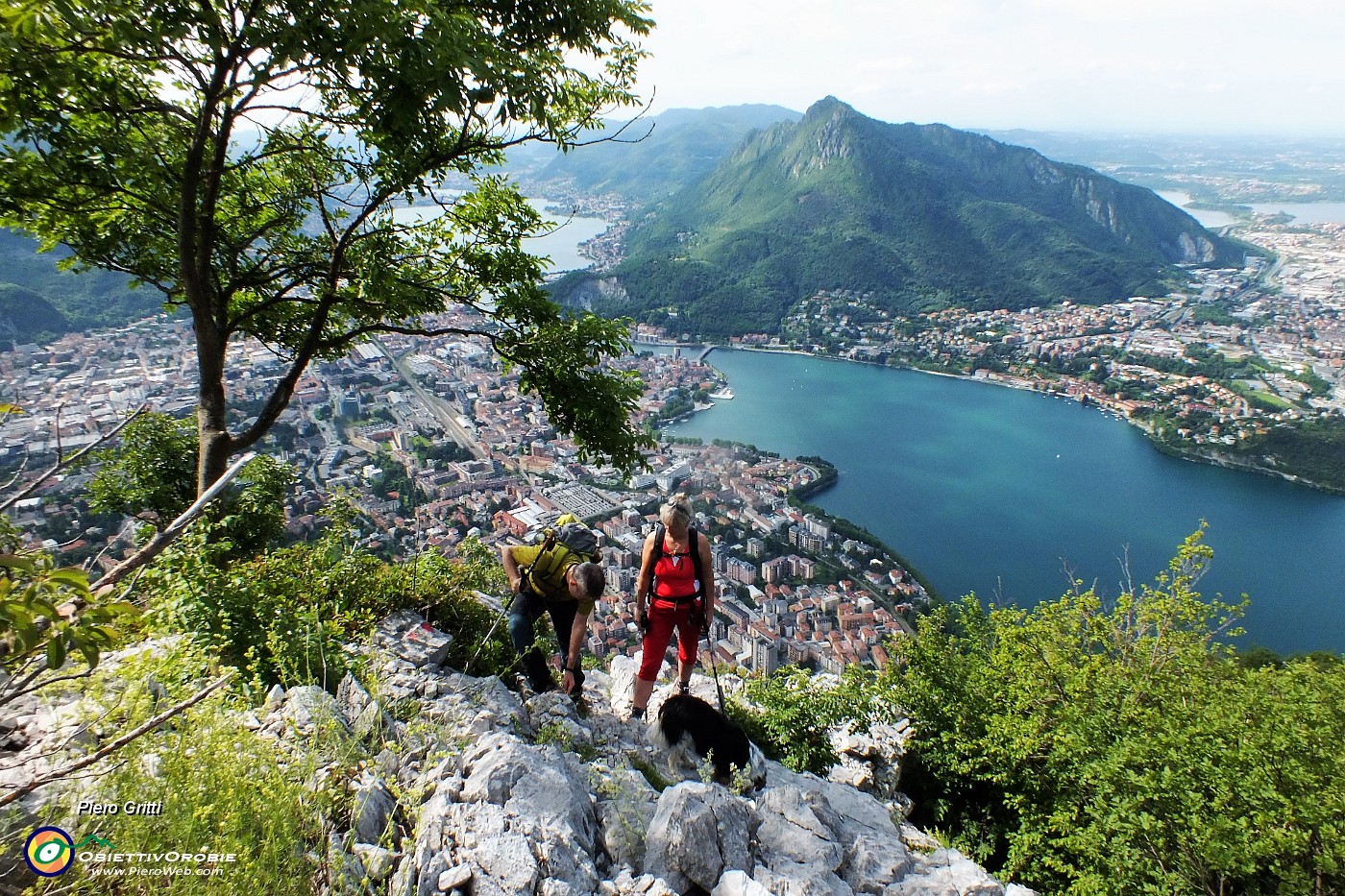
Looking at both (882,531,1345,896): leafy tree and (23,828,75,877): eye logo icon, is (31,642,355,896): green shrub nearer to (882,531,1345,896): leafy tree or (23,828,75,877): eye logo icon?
(23,828,75,877): eye logo icon

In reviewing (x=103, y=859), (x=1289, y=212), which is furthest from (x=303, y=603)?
(x=1289, y=212)

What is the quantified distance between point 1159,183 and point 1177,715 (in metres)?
170

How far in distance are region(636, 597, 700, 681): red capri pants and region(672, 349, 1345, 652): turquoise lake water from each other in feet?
59.1

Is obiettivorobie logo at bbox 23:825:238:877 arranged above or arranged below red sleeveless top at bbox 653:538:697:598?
above

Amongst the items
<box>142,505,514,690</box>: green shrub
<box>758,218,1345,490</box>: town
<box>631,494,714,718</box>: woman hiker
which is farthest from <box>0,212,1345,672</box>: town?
<box>142,505,514,690</box>: green shrub

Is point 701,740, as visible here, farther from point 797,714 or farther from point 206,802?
point 206,802

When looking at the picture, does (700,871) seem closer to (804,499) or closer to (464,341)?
(804,499)

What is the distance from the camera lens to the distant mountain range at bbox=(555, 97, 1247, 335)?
207 ft

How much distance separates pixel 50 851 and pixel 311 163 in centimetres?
248

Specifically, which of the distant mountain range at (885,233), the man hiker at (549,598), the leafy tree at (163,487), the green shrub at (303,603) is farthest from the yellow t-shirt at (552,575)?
the distant mountain range at (885,233)

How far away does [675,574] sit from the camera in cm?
309

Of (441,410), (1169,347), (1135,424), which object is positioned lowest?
(1135,424)

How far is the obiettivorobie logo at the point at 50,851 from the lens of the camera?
1.29 m

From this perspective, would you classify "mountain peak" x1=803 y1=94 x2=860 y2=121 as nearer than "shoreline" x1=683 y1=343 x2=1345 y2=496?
No
